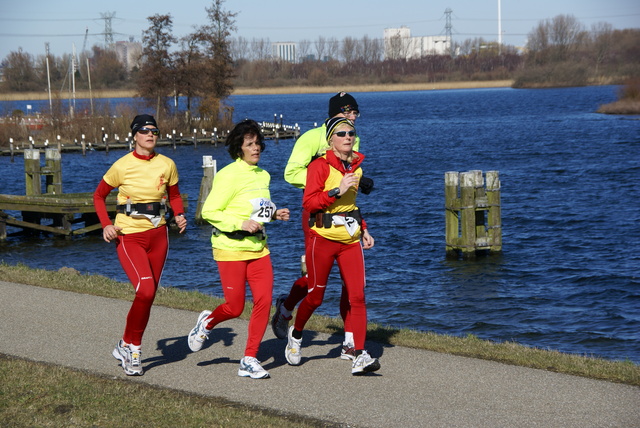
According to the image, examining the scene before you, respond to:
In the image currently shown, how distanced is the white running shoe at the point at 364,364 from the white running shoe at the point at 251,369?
2.31 ft

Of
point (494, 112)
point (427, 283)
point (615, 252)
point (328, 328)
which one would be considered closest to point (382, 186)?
point (615, 252)

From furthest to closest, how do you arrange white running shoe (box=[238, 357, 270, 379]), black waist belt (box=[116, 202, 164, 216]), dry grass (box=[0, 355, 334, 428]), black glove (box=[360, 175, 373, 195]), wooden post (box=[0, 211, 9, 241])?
wooden post (box=[0, 211, 9, 241]), black glove (box=[360, 175, 373, 195]), black waist belt (box=[116, 202, 164, 216]), white running shoe (box=[238, 357, 270, 379]), dry grass (box=[0, 355, 334, 428])

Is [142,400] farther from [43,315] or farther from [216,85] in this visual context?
[216,85]

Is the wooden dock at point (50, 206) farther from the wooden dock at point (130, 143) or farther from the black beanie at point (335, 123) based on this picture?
the wooden dock at point (130, 143)

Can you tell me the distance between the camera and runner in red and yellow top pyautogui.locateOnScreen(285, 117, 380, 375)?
682 centimetres

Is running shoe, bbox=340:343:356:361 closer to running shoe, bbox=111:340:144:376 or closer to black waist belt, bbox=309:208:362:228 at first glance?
black waist belt, bbox=309:208:362:228

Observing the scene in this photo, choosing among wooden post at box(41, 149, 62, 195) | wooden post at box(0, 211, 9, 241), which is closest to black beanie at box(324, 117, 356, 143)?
wooden post at box(0, 211, 9, 241)

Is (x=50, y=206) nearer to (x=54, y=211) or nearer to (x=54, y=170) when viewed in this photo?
(x=54, y=211)

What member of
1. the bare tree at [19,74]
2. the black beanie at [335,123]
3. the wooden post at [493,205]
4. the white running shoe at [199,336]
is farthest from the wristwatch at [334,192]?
the bare tree at [19,74]

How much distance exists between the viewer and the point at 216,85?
6975 cm

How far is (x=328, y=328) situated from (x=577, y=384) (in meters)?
2.96

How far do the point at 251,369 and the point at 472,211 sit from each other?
1186cm

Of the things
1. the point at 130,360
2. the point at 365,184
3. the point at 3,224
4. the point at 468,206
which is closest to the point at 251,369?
the point at 130,360

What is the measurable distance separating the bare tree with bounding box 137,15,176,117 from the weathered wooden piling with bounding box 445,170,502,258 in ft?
171
